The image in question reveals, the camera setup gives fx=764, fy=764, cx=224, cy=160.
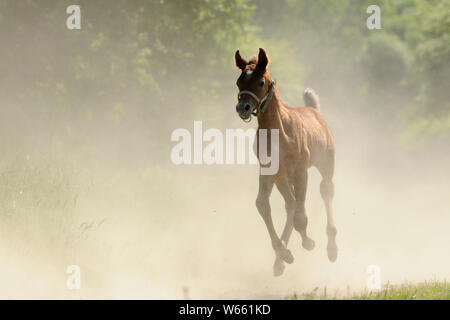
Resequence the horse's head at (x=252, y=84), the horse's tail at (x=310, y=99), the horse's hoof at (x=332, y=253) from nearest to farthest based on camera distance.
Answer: the horse's head at (x=252, y=84) → the horse's hoof at (x=332, y=253) → the horse's tail at (x=310, y=99)

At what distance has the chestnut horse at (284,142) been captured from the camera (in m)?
9.62

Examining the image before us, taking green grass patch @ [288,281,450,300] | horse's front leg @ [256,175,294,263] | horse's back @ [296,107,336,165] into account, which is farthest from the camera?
horse's back @ [296,107,336,165]

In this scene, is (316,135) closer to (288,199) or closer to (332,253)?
(288,199)

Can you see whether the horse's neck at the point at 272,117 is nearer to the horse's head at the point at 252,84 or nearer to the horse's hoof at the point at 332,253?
the horse's head at the point at 252,84

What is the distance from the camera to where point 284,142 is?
34.1ft

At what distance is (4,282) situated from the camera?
1081 cm

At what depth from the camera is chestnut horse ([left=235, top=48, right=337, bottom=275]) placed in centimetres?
962

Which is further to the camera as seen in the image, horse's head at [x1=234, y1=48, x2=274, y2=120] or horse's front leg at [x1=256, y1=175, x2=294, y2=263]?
horse's front leg at [x1=256, y1=175, x2=294, y2=263]

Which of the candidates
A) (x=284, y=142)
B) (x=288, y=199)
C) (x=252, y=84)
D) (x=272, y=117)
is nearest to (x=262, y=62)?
(x=252, y=84)

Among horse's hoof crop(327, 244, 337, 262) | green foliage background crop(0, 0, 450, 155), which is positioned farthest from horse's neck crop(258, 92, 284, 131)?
green foliage background crop(0, 0, 450, 155)

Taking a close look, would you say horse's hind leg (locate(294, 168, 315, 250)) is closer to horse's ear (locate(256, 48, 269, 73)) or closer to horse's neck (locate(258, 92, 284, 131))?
horse's neck (locate(258, 92, 284, 131))

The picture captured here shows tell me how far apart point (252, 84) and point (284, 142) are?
1169mm

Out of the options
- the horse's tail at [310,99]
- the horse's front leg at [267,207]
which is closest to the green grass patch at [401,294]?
the horse's front leg at [267,207]

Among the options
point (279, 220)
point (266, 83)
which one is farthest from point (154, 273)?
point (279, 220)
